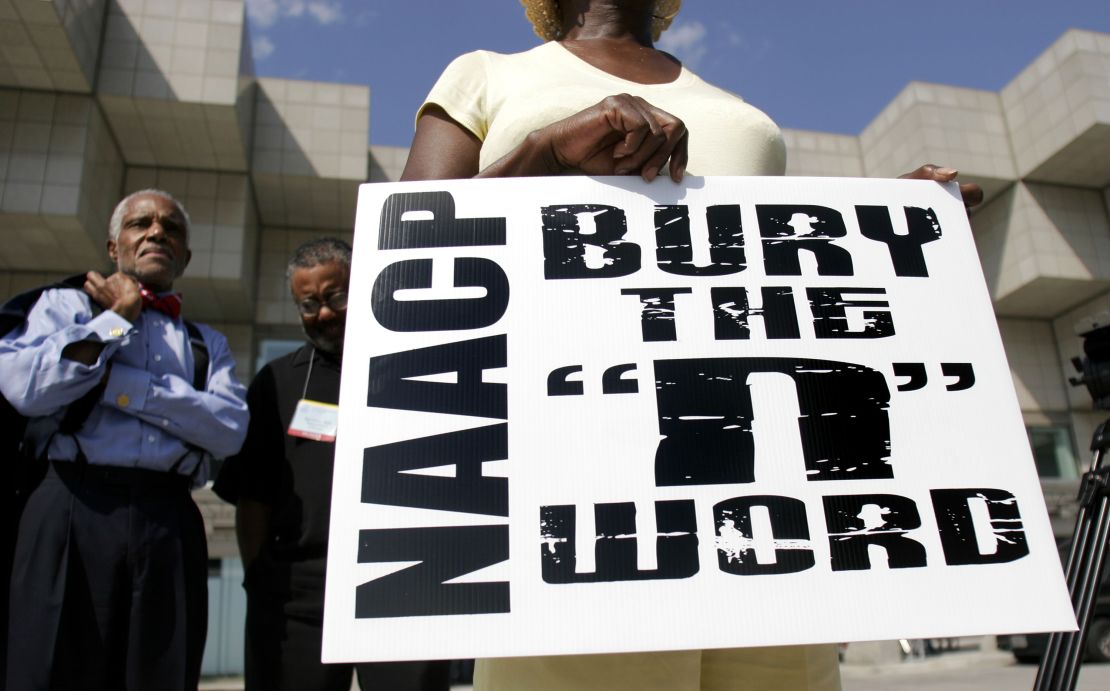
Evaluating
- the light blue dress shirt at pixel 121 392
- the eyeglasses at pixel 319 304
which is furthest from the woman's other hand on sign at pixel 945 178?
the eyeglasses at pixel 319 304

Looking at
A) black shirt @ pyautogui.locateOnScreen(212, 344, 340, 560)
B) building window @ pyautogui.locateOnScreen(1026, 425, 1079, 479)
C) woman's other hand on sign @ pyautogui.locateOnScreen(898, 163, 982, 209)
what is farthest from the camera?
building window @ pyautogui.locateOnScreen(1026, 425, 1079, 479)

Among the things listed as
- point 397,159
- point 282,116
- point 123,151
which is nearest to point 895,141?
point 397,159

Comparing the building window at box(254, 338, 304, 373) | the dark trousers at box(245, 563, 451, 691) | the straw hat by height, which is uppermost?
the building window at box(254, 338, 304, 373)

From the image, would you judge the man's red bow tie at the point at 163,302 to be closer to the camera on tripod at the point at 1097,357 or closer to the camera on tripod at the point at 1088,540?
the camera on tripod at the point at 1088,540

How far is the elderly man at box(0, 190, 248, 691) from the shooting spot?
5.36 feet

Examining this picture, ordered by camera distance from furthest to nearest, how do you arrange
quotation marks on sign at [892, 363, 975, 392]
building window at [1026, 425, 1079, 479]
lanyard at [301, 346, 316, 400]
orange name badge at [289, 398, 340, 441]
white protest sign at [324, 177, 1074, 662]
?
building window at [1026, 425, 1079, 479]
lanyard at [301, 346, 316, 400]
orange name badge at [289, 398, 340, 441]
quotation marks on sign at [892, 363, 975, 392]
white protest sign at [324, 177, 1074, 662]

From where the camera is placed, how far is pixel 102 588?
65.6 inches

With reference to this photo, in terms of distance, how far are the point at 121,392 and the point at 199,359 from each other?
275mm

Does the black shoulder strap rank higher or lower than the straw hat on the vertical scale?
lower

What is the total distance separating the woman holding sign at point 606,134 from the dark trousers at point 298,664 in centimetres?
107

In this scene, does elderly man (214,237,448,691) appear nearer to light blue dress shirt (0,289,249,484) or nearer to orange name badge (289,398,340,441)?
orange name badge (289,398,340,441)

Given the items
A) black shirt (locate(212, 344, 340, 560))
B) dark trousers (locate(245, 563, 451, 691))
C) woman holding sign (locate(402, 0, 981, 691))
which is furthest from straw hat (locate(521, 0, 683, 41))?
dark trousers (locate(245, 563, 451, 691))

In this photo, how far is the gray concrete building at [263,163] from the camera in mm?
10273

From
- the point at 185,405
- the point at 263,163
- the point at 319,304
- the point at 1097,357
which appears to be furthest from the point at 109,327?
the point at 263,163
